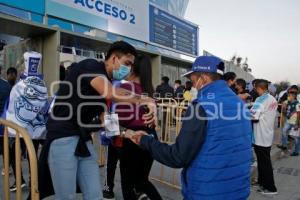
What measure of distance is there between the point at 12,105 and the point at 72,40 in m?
5.43

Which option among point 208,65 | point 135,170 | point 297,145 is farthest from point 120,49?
point 297,145

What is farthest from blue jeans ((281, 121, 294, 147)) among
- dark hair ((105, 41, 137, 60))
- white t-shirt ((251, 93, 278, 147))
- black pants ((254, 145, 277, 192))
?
dark hair ((105, 41, 137, 60))

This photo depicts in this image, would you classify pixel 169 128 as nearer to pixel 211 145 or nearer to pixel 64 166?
pixel 64 166

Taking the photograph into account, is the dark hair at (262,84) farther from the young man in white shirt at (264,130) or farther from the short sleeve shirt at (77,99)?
the short sleeve shirt at (77,99)

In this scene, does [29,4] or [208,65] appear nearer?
[208,65]

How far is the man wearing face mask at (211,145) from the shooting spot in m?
2.42

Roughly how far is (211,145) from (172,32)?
13.2 metres

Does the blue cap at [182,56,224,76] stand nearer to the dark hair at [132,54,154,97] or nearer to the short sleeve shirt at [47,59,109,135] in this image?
the short sleeve shirt at [47,59,109,135]

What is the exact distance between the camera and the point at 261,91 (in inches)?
227

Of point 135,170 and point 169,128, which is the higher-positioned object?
point 169,128

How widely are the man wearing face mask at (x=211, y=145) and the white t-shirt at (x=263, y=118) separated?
124 inches

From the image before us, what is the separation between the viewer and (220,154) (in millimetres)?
2453

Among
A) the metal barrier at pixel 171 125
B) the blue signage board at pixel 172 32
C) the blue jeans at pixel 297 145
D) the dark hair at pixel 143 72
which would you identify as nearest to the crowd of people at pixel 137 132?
the dark hair at pixel 143 72

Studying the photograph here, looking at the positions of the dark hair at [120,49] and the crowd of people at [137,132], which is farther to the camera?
the dark hair at [120,49]
